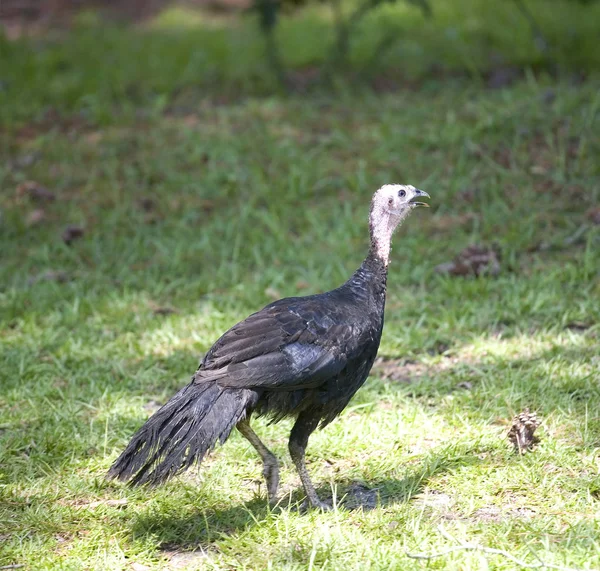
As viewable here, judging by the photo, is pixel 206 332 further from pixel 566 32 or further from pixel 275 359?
pixel 566 32

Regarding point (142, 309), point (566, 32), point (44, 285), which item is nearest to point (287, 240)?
point (142, 309)

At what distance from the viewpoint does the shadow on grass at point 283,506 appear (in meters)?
3.58

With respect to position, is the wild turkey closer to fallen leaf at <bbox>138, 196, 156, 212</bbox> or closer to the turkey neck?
the turkey neck

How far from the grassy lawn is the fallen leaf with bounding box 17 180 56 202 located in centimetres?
3

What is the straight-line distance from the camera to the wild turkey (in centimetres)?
345

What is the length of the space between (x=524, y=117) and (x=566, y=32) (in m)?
2.45

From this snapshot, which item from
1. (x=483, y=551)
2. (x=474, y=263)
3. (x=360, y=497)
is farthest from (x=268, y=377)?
(x=474, y=263)

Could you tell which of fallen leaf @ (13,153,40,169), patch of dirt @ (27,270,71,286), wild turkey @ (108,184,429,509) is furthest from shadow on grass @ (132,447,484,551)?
fallen leaf @ (13,153,40,169)

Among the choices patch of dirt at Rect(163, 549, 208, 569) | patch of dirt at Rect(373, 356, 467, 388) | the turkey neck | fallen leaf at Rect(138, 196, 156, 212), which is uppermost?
the turkey neck

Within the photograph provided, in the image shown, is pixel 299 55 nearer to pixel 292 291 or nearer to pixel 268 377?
pixel 292 291

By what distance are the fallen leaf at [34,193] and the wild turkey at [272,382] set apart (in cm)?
434

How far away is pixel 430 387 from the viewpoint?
15.9 ft

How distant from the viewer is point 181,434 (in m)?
3.45

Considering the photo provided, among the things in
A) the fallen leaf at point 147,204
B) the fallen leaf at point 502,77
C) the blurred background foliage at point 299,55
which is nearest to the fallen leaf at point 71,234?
the fallen leaf at point 147,204
